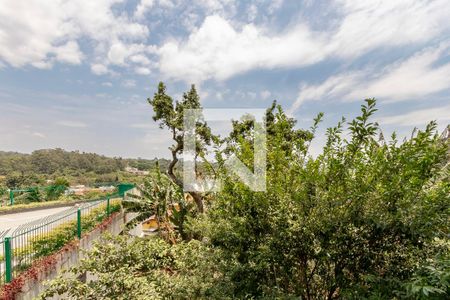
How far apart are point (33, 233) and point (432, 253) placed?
27.7ft

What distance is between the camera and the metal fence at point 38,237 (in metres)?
6.17

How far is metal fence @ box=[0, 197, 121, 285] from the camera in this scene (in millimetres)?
6172

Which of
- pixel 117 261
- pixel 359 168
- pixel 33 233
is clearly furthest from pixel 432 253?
pixel 33 233

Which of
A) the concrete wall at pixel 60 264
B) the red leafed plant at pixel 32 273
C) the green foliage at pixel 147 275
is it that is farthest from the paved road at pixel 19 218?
the green foliage at pixel 147 275

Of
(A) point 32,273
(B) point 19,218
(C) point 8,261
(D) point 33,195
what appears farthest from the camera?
(D) point 33,195

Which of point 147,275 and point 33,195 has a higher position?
point 33,195

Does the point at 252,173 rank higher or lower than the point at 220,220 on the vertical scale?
higher

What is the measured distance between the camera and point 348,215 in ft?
13.6

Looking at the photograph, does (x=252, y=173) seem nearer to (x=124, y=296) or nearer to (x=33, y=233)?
(x=124, y=296)

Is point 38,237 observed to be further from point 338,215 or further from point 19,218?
point 19,218

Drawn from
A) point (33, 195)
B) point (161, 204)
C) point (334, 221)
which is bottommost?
point (161, 204)

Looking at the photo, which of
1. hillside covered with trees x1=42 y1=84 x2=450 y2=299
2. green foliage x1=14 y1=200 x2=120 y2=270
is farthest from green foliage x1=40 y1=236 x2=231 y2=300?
green foliage x1=14 y1=200 x2=120 y2=270

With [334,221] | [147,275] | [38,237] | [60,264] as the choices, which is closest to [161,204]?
[60,264]

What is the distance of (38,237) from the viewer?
7.62 m
